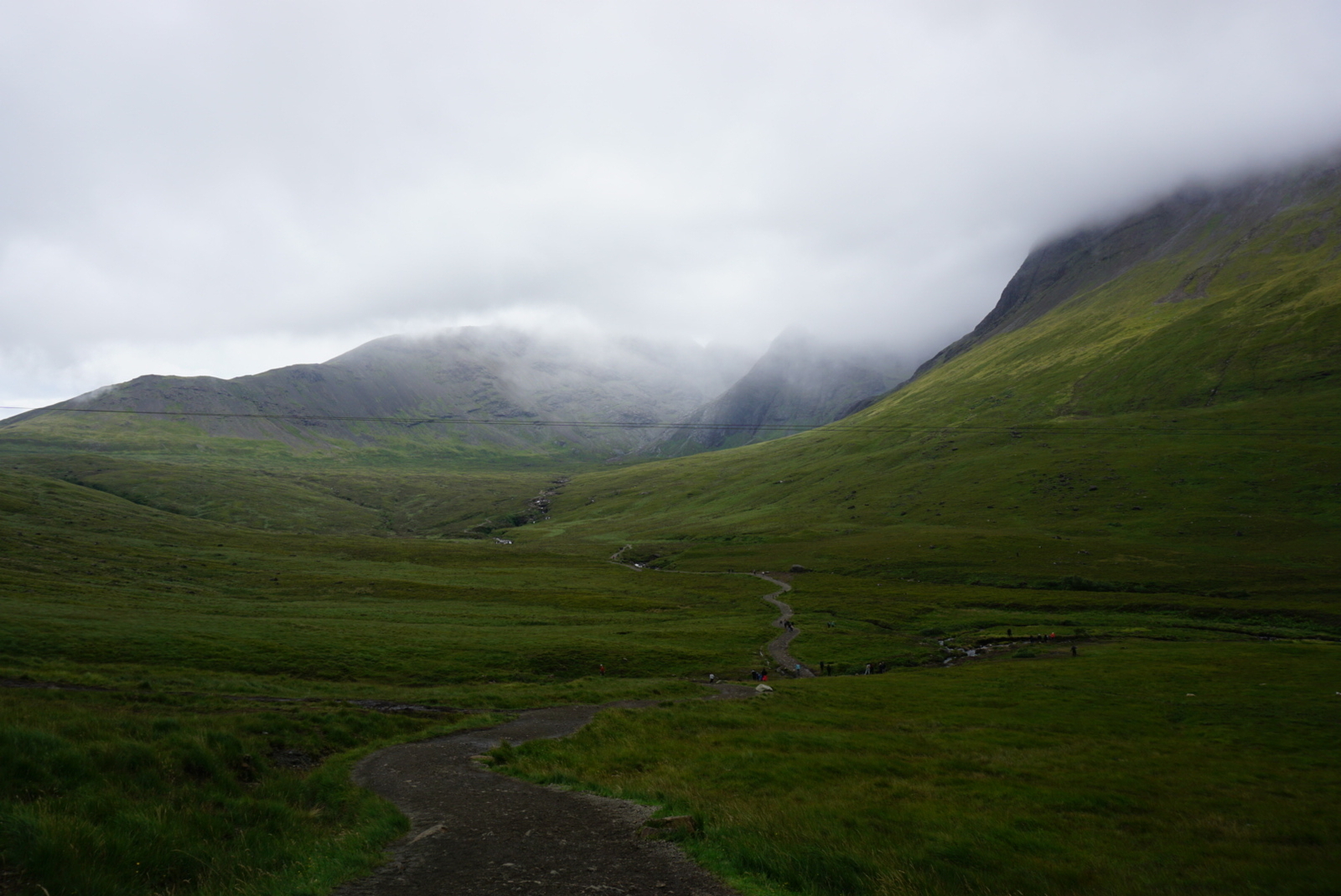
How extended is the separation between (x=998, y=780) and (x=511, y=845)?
60.2 ft

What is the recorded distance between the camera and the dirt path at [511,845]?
11570 millimetres

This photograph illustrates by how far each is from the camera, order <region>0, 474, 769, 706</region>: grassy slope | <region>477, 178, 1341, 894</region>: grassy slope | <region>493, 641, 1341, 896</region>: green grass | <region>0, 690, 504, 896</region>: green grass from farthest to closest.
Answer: <region>0, 474, 769, 706</region>: grassy slope → <region>477, 178, 1341, 894</region>: grassy slope → <region>493, 641, 1341, 896</region>: green grass → <region>0, 690, 504, 896</region>: green grass

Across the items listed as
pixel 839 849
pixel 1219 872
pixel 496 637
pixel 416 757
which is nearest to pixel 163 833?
pixel 839 849

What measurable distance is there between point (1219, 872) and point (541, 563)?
141m

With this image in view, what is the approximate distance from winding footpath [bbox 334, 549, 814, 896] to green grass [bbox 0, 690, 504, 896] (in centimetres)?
96

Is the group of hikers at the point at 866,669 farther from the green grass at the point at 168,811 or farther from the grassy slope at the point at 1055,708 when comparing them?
the green grass at the point at 168,811

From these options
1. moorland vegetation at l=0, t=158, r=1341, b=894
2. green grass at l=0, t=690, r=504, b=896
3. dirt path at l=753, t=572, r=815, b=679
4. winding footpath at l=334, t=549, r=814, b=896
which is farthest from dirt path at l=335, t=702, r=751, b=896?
dirt path at l=753, t=572, r=815, b=679

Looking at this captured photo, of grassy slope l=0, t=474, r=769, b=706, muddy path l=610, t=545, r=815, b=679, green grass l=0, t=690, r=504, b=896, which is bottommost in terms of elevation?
muddy path l=610, t=545, r=815, b=679

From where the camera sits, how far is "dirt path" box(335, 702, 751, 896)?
456 inches

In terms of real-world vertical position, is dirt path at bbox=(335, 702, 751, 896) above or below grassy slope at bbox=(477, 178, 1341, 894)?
above

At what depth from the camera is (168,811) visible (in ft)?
41.0

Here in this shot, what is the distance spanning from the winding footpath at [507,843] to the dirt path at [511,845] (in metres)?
0.02

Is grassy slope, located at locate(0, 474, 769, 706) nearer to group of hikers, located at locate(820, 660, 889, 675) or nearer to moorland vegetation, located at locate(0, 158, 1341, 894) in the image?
moorland vegetation, located at locate(0, 158, 1341, 894)

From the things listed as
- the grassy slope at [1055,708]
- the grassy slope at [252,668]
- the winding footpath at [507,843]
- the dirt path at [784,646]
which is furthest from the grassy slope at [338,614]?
the winding footpath at [507,843]
